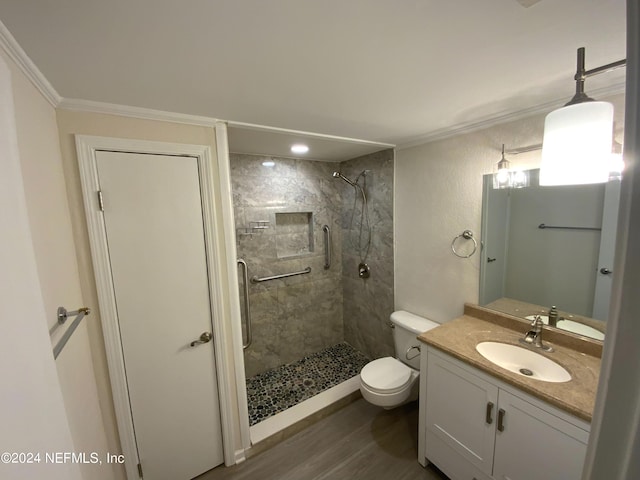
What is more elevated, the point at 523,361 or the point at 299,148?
the point at 299,148

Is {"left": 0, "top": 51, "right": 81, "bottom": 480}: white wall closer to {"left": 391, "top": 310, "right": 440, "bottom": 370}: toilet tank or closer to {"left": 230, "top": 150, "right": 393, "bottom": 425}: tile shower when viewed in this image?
{"left": 230, "top": 150, "right": 393, "bottom": 425}: tile shower

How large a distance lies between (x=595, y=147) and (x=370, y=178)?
187 cm

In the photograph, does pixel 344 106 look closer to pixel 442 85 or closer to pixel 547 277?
pixel 442 85

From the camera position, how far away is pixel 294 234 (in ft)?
9.63

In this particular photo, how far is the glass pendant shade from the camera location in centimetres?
88

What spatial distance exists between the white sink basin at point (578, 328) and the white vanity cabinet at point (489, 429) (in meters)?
0.63

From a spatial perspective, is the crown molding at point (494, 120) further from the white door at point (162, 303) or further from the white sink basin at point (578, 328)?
the white door at point (162, 303)

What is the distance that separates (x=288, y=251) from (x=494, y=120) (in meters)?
2.14

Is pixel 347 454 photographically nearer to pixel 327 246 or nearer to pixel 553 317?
pixel 553 317

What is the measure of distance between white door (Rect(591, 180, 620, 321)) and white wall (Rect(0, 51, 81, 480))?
233cm

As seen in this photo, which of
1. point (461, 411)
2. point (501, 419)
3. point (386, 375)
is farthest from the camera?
point (386, 375)

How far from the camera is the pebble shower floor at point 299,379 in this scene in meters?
2.38

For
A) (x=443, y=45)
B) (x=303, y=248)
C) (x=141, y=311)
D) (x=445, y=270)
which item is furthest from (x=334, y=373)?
(x=443, y=45)

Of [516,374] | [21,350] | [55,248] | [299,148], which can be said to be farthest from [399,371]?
[55,248]
